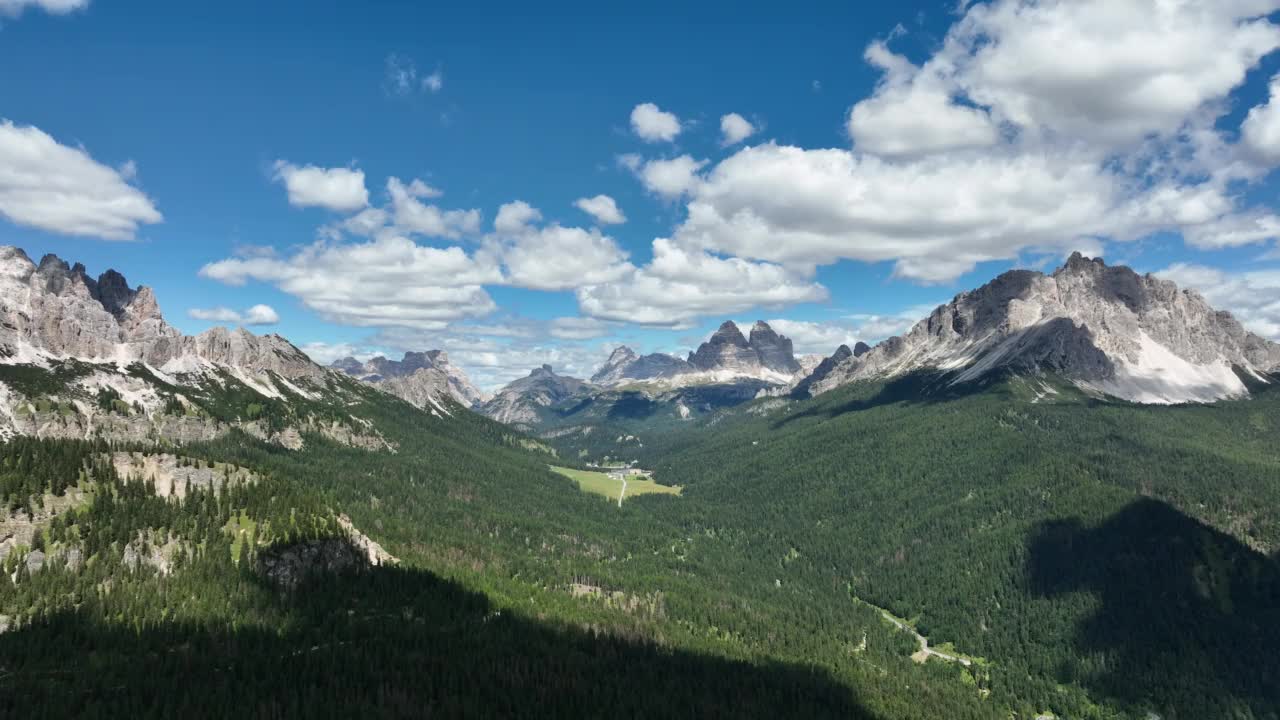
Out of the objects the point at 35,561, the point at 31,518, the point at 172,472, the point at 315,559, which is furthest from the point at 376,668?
the point at 172,472

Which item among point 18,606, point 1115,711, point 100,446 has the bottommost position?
point 1115,711

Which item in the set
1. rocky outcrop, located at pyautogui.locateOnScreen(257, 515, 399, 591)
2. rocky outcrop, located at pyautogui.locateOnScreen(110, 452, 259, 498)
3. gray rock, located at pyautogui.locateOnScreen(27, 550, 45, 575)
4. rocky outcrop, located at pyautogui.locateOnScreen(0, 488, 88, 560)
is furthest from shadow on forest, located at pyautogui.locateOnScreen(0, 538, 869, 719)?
rocky outcrop, located at pyautogui.locateOnScreen(110, 452, 259, 498)

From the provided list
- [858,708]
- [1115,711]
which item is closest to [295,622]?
[858,708]

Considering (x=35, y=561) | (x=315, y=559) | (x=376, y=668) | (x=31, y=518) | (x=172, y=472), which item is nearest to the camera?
(x=376, y=668)

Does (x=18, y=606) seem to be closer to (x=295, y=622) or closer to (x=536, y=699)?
(x=295, y=622)

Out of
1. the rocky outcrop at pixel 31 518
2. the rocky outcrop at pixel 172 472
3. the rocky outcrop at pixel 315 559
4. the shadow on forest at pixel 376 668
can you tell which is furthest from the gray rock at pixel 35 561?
the rocky outcrop at pixel 315 559

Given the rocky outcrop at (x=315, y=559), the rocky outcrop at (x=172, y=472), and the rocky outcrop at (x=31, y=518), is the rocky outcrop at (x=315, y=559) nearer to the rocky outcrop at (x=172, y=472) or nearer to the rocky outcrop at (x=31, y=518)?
the rocky outcrop at (x=172, y=472)

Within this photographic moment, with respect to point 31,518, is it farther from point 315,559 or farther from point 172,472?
point 315,559

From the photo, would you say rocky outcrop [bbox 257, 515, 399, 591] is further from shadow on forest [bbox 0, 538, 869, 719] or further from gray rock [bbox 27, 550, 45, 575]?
gray rock [bbox 27, 550, 45, 575]
